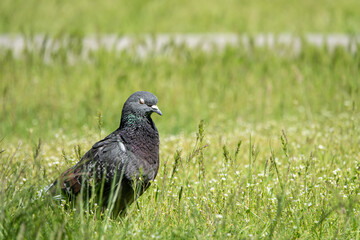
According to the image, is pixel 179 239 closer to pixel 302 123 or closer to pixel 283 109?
pixel 302 123

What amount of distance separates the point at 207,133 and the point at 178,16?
8338 millimetres

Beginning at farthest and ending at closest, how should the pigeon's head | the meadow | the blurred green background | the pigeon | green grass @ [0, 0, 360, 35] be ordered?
green grass @ [0, 0, 360, 35], the blurred green background, the pigeon's head, the pigeon, the meadow

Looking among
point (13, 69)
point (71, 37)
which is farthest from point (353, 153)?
point (13, 69)

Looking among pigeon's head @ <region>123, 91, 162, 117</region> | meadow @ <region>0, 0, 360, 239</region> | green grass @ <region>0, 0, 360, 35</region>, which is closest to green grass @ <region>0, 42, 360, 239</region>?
meadow @ <region>0, 0, 360, 239</region>

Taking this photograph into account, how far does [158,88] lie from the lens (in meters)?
7.28

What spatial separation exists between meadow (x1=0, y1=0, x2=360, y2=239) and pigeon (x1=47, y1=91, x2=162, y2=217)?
13 centimetres

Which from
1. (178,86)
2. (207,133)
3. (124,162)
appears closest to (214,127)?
(207,133)

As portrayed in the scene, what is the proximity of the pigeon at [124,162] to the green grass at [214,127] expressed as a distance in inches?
5.3

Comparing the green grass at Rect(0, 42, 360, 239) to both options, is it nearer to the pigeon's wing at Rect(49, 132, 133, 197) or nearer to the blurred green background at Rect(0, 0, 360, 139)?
the blurred green background at Rect(0, 0, 360, 139)

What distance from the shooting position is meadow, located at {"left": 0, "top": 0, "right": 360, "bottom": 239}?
9.46 feet

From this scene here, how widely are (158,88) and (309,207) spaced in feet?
14.5

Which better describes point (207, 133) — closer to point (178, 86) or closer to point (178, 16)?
point (178, 86)

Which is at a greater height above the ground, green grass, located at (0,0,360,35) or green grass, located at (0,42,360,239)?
green grass, located at (0,0,360,35)

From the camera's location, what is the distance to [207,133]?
18.9 feet
